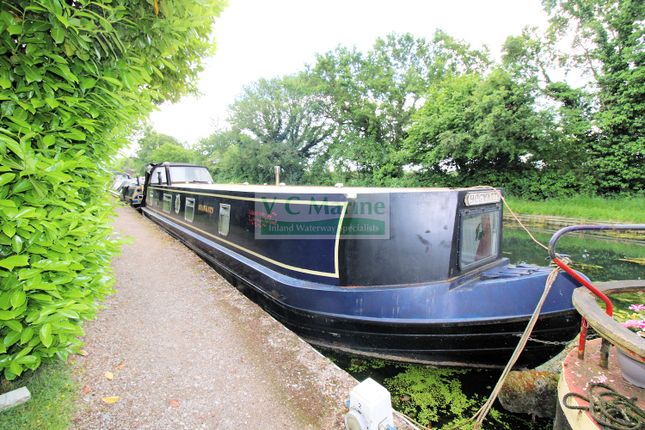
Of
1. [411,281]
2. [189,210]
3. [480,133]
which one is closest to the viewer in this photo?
[411,281]

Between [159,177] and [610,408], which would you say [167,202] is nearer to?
[159,177]

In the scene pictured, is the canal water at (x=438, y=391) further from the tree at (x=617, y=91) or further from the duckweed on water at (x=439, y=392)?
the tree at (x=617, y=91)

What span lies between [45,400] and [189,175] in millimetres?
8630

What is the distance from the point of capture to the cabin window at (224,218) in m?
4.86

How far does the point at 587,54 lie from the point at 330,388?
20722mm

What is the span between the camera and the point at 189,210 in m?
6.68

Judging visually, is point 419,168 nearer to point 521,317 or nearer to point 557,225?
point 557,225

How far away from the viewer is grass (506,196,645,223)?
425 inches

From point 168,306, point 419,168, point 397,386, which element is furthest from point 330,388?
point 419,168

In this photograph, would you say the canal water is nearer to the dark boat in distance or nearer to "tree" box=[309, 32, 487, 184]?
the dark boat in distance

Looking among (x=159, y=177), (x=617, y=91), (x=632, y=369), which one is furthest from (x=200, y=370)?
(x=617, y=91)

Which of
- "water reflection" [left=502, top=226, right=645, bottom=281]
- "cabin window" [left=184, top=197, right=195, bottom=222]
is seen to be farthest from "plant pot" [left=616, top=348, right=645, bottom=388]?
"cabin window" [left=184, top=197, right=195, bottom=222]

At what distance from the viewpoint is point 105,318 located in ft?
9.81

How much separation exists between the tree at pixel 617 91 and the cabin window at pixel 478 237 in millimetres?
14911
